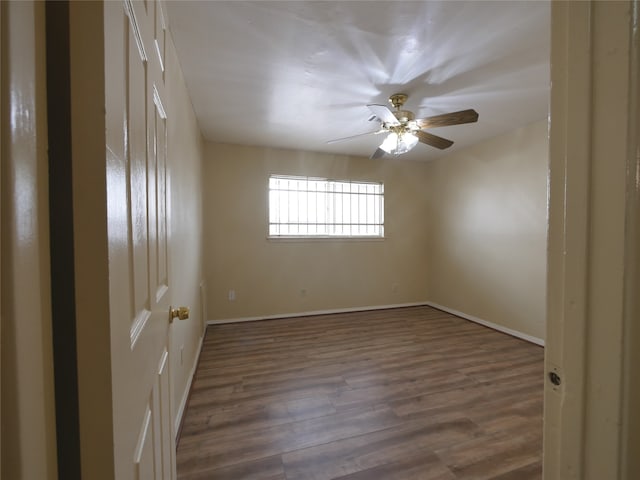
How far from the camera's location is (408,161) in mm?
4344

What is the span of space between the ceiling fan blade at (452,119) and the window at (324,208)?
197 cm

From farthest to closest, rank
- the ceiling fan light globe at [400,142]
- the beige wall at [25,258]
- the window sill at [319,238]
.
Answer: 1. the window sill at [319,238]
2. the ceiling fan light globe at [400,142]
3. the beige wall at [25,258]

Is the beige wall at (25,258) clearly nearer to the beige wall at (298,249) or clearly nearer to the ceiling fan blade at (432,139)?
the ceiling fan blade at (432,139)

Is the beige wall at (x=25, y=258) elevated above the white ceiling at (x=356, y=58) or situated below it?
below

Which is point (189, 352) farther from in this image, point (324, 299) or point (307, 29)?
point (307, 29)

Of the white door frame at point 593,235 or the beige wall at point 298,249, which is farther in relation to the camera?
the beige wall at point 298,249

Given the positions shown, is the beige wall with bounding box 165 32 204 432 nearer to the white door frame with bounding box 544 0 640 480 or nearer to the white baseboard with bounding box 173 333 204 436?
the white baseboard with bounding box 173 333 204 436

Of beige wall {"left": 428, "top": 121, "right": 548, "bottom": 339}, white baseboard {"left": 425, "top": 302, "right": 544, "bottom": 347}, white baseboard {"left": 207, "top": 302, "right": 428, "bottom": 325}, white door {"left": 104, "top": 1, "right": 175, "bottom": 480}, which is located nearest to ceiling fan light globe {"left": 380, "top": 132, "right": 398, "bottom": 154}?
beige wall {"left": 428, "top": 121, "right": 548, "bottom": 339}

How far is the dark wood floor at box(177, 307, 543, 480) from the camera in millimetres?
1400

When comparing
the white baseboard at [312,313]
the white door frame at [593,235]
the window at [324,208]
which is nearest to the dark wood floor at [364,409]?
the white baseboard at [312,313]

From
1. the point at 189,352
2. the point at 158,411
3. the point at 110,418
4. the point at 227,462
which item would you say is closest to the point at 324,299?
the point at 189,352

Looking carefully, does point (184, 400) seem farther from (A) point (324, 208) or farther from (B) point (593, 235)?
(A) point (324, 208)

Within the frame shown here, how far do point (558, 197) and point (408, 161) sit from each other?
424cm

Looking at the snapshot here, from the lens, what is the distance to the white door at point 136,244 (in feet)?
1.39
